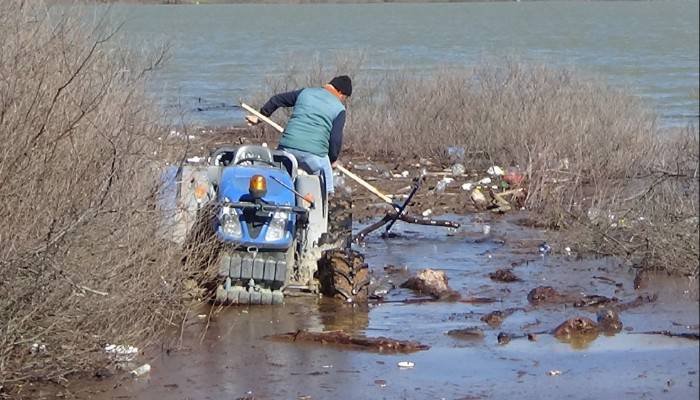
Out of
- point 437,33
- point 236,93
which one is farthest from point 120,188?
point 437,33

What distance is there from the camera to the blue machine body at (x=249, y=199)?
1023cm

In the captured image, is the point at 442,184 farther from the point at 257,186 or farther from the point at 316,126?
the point at 257,186

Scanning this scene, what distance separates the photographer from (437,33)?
51844 millimetres

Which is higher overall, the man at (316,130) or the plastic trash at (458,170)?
the man at (316,130)

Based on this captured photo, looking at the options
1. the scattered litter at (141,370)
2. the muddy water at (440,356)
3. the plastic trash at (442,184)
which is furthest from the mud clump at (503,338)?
the plastic trash at (442,184)

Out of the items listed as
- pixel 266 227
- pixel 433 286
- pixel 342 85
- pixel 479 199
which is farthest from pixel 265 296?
pixel 479 199

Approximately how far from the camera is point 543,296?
11.3 metres

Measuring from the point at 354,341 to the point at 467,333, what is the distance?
926mm

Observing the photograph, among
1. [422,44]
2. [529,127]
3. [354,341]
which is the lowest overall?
[354,341]

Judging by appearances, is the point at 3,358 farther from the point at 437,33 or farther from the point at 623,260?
the point at 437,33

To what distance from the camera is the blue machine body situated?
10.2 m

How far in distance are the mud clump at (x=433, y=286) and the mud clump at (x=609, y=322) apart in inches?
61.8

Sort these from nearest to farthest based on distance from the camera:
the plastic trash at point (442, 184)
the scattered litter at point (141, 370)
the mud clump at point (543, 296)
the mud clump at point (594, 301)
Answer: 1. the scattered litter at point (141, 370)
2. the mud clump at point (594, 301)
3. the mud clump at point (543, 296)
4. the plastic trash at point (442, 184)

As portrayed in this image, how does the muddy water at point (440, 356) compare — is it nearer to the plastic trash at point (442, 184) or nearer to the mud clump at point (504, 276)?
the mud clump at point (504, 276)
